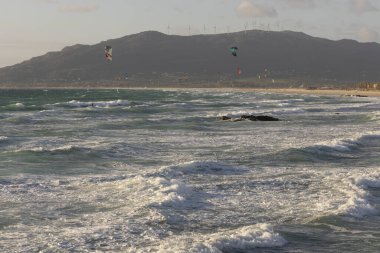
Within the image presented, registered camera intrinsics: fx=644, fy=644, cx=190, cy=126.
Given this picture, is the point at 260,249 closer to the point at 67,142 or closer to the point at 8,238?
the point at 8,238

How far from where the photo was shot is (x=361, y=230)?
14.7 metres

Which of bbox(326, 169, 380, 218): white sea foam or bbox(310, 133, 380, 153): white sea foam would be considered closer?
bbox(326, 169, 380, 218): white sea foam

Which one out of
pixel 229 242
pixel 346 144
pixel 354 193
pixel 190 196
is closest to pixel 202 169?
pixel 190 196

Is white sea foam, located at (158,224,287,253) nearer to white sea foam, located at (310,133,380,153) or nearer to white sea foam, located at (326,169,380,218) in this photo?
white sea foam, located at (326,169,380,218)

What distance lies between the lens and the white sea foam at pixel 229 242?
12.9 m

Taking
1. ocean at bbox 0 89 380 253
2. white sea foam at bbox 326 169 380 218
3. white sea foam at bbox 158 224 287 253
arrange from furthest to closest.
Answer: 1. white sea foam at bbox 326 169 380 218
2. ocean at bbox 0 89 380 253
3. white sea foam at bbox 158 224 287 253

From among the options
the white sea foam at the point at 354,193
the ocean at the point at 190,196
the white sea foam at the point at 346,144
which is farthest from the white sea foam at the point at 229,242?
the white sea foam at the point at 346,144

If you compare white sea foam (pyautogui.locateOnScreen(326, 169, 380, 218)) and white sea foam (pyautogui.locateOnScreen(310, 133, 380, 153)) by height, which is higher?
white sea foam (pyautogui.locateOnScreen(326, 169, 380, 218))

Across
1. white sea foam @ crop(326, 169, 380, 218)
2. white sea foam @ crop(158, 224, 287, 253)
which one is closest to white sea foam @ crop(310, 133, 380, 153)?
white sea foam @ crop(326, 169, 380, 218)

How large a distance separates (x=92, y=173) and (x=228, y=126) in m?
24.2

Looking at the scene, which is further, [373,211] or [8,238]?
[373,211]

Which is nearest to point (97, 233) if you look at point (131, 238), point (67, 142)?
point (131, 238)

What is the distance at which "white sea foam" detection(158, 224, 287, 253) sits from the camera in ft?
42.4

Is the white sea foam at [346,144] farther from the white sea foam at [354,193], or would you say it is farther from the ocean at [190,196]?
the white sea foam at [354,193]
